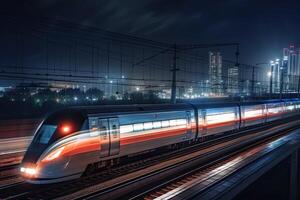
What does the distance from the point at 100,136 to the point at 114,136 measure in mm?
874

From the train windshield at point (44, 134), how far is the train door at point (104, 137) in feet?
6.19

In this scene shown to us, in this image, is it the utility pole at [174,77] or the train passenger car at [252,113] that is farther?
the train passenger car at [252,113]

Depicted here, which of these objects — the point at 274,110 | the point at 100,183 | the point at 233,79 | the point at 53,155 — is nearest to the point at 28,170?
the point at 53,155

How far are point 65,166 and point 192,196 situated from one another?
4.73 meters

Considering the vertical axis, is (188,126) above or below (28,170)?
above

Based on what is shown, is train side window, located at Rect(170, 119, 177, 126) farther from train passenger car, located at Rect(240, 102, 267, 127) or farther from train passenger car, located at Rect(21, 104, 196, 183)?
train passenger car, located at Rect(240, 102, 267, 127)

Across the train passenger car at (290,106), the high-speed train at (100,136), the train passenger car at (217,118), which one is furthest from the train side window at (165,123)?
the train passenger car at (290,106)

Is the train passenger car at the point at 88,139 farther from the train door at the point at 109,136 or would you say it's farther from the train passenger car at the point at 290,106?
the train passenger car at the point at 290,106

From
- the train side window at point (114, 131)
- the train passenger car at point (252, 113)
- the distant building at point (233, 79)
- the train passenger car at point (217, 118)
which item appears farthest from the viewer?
the distant building at point (233, 79)

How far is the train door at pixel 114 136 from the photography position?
1469cm

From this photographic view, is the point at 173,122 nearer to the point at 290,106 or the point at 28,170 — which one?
the point at 28,170

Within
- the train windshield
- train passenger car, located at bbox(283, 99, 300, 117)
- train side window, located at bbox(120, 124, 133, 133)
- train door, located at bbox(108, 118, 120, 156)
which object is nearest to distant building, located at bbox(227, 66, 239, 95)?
train passenger car, located at bbox(283, 99, 300, 117)

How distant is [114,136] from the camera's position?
48.5ft

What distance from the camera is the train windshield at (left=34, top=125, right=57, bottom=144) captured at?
1325cm
